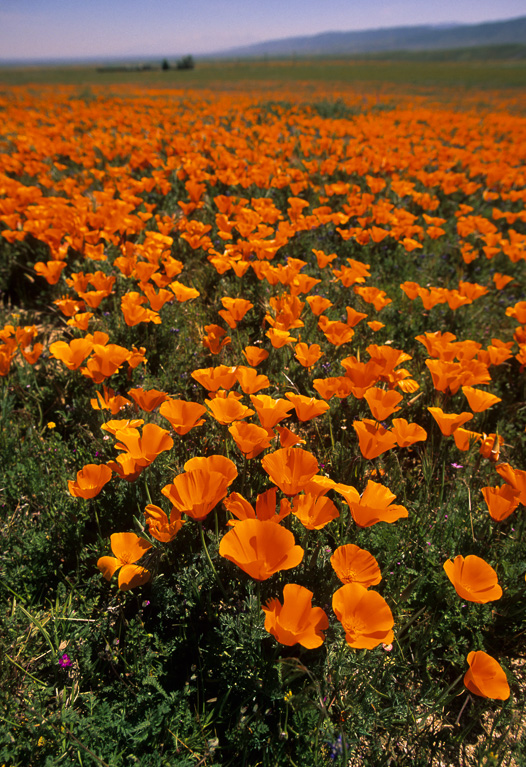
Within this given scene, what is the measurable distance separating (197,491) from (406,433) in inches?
34.8

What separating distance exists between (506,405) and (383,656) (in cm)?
195

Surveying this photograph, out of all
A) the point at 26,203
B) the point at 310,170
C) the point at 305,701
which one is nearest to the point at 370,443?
the point at 305,701

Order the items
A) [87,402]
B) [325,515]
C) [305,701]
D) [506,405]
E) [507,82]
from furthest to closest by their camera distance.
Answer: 1. [507,82]
2. [506,405]
3. [87,402]
4. [325,515]
5. [305,701]

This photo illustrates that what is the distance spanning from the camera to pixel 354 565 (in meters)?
1.27

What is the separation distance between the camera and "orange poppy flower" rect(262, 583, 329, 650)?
1080 millimetres

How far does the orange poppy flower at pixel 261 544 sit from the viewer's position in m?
1.17

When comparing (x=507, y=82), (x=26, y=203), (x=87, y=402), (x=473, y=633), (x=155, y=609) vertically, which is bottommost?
(x=473, y=633)

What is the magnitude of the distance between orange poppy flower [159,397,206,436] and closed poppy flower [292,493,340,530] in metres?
0.51

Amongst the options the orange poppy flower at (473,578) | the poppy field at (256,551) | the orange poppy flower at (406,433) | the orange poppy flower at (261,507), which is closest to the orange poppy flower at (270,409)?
the poppy field at (256,551)

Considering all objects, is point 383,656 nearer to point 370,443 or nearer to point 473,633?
point 473,633

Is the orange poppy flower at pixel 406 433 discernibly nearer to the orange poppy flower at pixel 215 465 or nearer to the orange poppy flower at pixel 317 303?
the orange poppy flower at pixel 215 465

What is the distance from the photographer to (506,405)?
273cm

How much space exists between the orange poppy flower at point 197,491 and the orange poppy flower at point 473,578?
730 millimetres

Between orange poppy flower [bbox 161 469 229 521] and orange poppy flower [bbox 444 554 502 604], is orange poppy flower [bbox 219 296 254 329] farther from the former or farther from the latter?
orange poppy flower [bbox 444 554 502 604]
